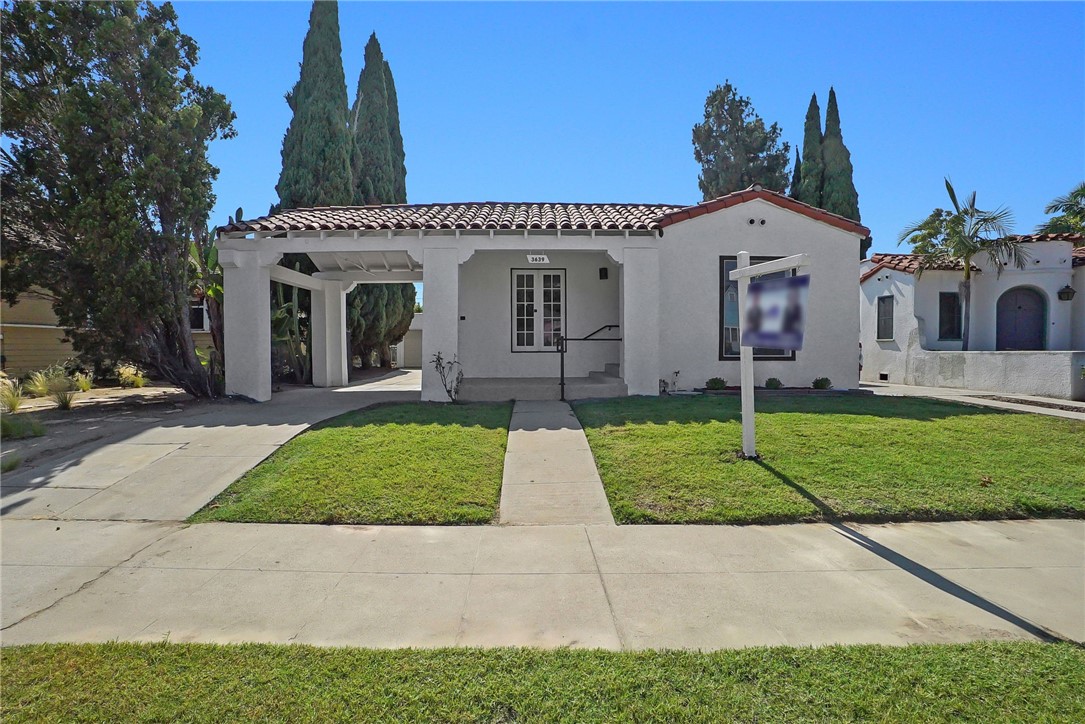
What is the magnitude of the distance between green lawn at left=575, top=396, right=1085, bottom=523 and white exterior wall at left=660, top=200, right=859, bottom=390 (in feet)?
9.53

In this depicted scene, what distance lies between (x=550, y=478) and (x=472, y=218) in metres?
7.03

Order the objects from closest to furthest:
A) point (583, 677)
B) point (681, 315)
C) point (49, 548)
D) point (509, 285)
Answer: point (583, 677), point (49, 548), point (681, 315), point (509, 285)

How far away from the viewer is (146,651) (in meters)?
3.03

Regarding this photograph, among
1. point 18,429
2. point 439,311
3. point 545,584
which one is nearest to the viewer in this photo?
point 545,584

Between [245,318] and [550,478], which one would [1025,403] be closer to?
[550,478]

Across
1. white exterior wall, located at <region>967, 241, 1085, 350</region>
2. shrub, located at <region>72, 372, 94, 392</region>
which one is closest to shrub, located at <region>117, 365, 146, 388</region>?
shrub, located at <region>72, 372, 94, 392</region>

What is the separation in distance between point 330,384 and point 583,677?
13683mm

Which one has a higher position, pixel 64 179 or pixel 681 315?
pixel 64 179

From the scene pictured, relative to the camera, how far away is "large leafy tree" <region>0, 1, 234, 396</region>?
31.3 feet

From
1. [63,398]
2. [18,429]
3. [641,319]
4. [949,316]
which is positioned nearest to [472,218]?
[641,319]

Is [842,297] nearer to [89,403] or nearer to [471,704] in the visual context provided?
[471,704]

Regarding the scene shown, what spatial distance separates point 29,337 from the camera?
645 inches

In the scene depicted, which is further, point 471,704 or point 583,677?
point 583,677

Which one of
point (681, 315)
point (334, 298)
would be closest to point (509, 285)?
point (681, 315)
